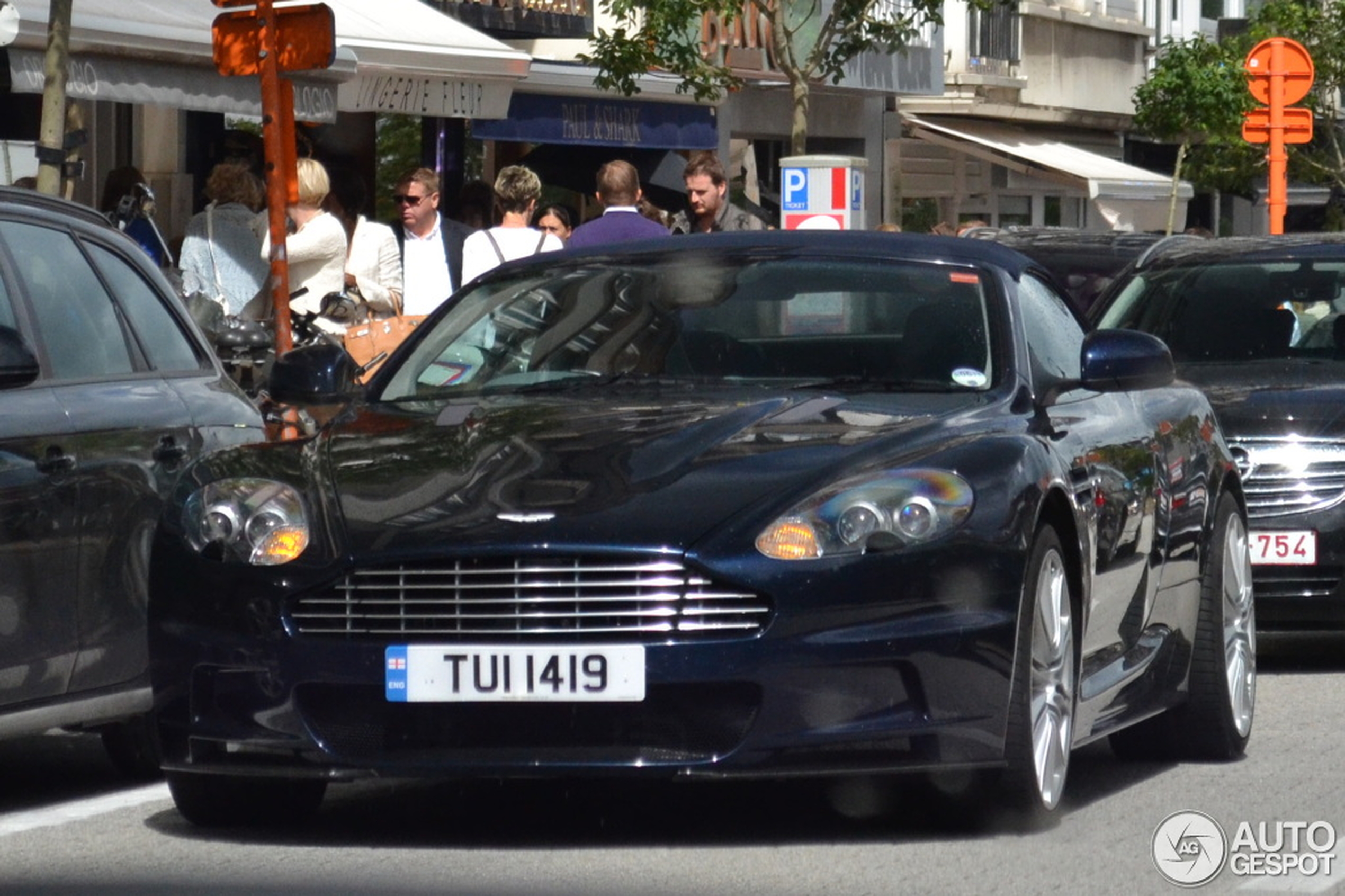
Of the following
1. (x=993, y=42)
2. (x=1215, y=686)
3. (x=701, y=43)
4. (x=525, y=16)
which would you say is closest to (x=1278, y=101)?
(x=701, y=43)

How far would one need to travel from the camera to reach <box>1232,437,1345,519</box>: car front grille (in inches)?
416

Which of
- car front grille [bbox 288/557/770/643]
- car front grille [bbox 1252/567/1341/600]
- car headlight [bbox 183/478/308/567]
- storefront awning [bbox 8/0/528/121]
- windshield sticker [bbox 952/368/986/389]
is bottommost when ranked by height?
car front grille [bbox 1252/567/1341/600]

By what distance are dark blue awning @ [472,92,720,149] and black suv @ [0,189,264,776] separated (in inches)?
576

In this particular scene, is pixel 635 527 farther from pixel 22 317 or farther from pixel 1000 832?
pixel 22 317

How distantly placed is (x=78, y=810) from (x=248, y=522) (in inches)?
50.0

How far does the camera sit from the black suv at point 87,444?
688cm

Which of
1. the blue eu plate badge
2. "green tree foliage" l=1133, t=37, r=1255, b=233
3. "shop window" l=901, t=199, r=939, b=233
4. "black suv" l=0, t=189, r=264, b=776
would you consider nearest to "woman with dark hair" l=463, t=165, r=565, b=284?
"black suv" l=0, t=189, r=264, b=776

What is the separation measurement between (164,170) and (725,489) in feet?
48.6

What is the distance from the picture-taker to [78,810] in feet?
23.7

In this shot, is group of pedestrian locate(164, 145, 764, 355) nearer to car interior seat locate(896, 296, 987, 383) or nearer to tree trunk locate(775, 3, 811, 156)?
tree trunk locate(775, 3, 811, 156)

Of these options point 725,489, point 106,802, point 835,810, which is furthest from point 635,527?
point 106,802

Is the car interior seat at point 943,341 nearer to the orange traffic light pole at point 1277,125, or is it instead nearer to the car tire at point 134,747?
the car tire at point 134,747

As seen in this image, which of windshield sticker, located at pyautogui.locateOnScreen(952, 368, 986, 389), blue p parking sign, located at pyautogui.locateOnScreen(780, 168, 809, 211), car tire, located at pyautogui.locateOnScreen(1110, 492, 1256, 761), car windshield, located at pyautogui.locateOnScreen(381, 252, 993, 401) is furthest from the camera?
blue p parking sign, located at pyautogui.locateOnScreen(780, 168, 809, 211)

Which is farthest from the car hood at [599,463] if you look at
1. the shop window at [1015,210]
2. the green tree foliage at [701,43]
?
the shop window at [1015,210]
